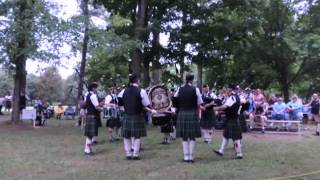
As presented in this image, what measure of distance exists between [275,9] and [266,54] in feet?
9.04

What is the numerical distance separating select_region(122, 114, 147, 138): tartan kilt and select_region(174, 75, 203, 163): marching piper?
2.67ft

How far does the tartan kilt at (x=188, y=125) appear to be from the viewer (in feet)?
36.3

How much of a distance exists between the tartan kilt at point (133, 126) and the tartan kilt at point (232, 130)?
177cm

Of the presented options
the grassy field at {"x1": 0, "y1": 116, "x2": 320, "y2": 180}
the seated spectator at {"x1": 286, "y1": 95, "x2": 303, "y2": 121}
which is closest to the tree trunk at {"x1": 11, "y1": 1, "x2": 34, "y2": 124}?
the grassy field at {"x1": 0, "y1": 116, "x2": 320, "y2": 180}

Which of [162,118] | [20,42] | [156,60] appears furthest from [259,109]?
[20,42]

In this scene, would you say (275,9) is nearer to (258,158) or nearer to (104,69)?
(104,69)

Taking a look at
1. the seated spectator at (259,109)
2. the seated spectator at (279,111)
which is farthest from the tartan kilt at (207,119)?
the seated spectator at (279,111)

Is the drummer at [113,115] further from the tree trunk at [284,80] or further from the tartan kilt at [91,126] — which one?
the tree trunk at [284,80]

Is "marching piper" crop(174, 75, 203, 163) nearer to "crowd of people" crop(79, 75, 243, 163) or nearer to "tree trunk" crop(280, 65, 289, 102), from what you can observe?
"crowd of people" crop(79, 75, 243, 163)

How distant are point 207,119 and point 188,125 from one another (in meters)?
3.89

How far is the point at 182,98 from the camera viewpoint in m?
11.1

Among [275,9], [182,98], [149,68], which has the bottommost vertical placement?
[182,98]

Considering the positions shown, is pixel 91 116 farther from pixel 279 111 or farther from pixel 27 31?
pixel 279 111

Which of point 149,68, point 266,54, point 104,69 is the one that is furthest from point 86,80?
point 149,68
